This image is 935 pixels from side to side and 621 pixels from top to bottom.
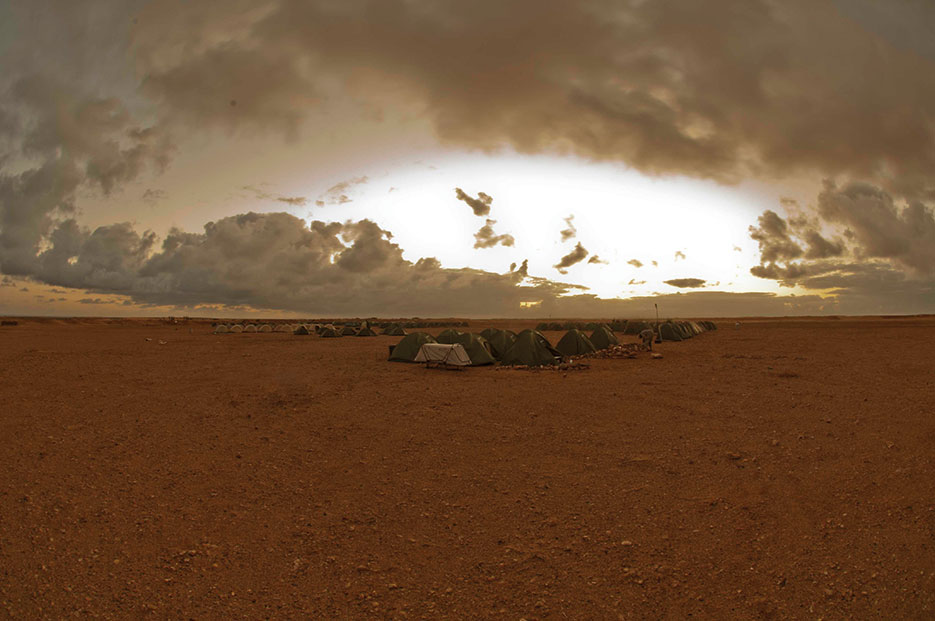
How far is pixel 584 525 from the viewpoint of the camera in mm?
6656

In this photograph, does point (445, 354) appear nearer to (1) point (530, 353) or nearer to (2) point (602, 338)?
(1) point (530, 353)

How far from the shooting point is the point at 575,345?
27703mm

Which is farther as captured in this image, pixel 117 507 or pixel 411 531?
pixel 117 507

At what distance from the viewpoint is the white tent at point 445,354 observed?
2267 centimetres

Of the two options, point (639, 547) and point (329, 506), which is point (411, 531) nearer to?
point (329, 506)

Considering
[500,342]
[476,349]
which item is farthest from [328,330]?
[476,349]

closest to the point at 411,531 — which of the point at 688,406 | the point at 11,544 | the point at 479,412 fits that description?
the point at 11,544

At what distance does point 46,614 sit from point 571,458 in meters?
7.82

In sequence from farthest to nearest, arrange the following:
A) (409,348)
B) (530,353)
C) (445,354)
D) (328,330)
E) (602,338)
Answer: (328,330)
(602,338)
(409,348)
(530,353)
(445,354)

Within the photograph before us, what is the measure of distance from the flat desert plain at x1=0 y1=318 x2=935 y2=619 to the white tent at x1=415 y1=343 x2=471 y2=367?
8573 mm

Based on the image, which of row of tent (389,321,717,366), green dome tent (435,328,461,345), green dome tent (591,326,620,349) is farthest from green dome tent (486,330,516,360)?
green dome tent (591,326,620,349)

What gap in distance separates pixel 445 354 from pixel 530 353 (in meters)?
4.26

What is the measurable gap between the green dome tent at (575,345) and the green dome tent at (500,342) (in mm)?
3444

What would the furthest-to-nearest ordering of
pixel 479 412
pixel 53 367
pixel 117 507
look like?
pixel 53 367 → pixel 479 412 → pixel 117 507
